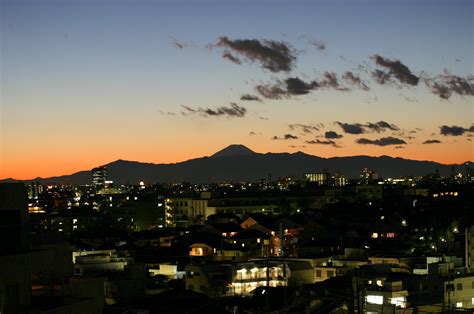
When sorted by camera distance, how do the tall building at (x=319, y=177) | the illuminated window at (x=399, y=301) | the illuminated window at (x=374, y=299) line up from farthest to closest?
the tall building at (x=319, y=177)
the illuminated window at (x=374, y=299)
the illuminated window at (x=399, y=301)

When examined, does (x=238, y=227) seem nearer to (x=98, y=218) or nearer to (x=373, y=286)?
(x=98, y=218)

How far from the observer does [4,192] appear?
4.13 m

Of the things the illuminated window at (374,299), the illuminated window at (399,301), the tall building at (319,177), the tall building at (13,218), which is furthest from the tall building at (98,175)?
the tall building at (13,218)

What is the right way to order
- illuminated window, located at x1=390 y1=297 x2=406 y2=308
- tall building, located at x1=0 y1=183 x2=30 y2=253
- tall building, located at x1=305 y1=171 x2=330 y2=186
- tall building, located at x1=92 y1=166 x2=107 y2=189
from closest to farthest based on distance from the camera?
tall building, located at x1=0 y1=183 x2=30 y2=253
illuminated window, located at x1=390 y1=297 x2=406 y2=308
tall building, located at x1=305 y1=171 x2=330 y2=186
tall building, located at x1=92 y1=166 x2=107 y2=189

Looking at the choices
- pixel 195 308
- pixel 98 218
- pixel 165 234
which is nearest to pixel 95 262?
pixel 195 308

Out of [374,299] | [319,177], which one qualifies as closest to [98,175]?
[319,177]

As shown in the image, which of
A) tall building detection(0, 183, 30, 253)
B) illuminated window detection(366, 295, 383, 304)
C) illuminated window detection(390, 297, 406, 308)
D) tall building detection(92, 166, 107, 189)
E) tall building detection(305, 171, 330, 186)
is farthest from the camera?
tall building detection(92, 166, 107, 189)

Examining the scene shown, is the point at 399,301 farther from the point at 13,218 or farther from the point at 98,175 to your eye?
the point at 98,175

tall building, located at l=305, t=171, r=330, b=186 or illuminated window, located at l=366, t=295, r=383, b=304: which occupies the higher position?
tall building, located at l=305, t=171, r=330, b=186

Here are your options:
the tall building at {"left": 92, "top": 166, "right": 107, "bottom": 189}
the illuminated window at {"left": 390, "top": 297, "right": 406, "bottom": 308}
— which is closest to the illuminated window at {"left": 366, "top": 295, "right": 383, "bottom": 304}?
the illuminated window at {"left": 390, "top": 297, "right": 406, "bottom": 308}

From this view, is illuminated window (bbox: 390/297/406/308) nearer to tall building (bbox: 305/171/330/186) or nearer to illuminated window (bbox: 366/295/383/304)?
illuminated window (bbox: 366/295/383/304)

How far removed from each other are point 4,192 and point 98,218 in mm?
36372

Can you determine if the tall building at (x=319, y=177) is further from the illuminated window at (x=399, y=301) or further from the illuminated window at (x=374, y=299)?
the illuminated window at (x=399, y=301)

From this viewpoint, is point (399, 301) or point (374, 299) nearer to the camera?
point (399, 301)
